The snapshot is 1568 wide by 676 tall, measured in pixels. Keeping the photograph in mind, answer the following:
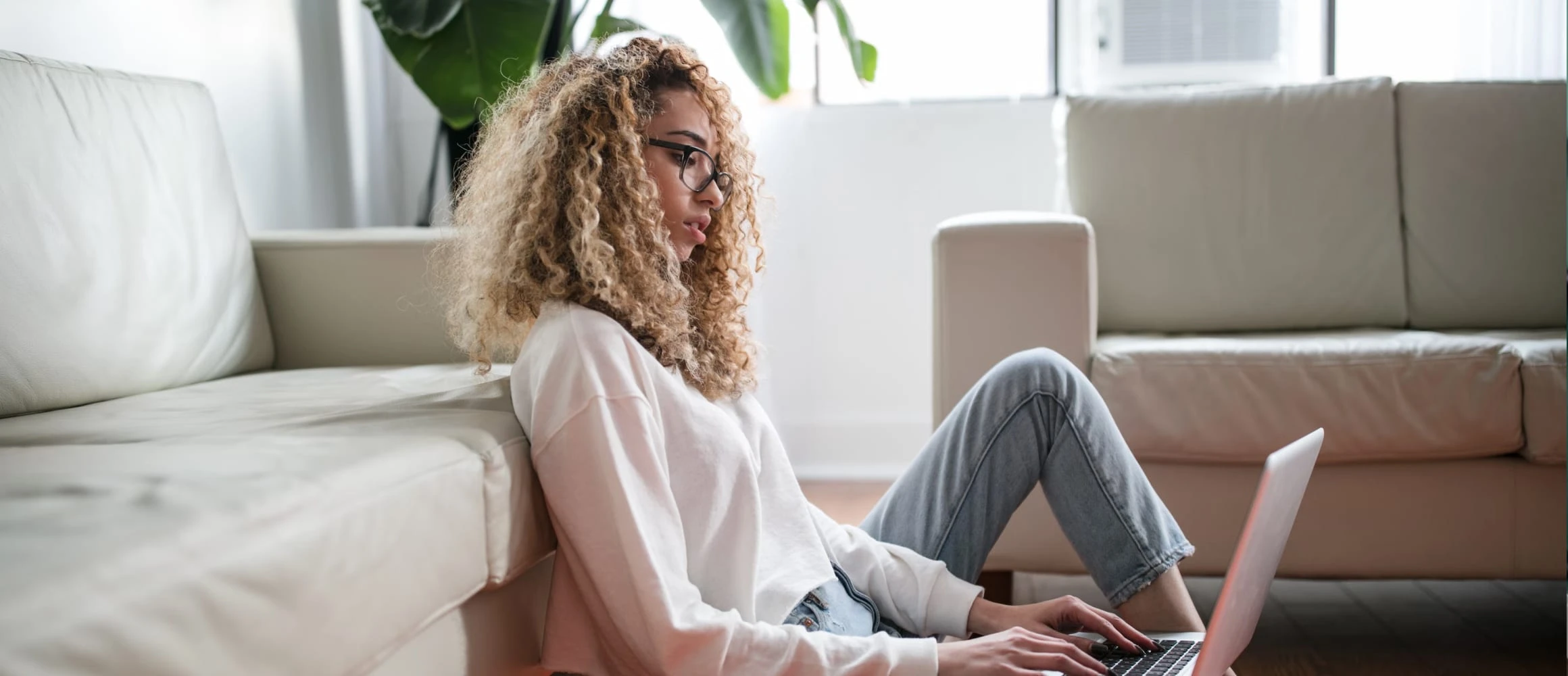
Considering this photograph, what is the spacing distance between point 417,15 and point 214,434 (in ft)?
5.19

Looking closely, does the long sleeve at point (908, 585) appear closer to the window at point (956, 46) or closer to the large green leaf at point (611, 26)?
the large green leaf at point (611, 26)

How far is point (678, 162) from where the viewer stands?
1.13 meters

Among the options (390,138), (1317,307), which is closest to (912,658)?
(1317,307)

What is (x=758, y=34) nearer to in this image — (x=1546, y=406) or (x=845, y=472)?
(x=845, y=472)

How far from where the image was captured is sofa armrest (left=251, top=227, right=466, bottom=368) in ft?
5.93

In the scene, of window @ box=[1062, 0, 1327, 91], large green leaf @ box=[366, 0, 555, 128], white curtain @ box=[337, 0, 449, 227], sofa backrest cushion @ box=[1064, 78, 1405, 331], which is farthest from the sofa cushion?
white curtain @ box=[337, 0, 449, 227]

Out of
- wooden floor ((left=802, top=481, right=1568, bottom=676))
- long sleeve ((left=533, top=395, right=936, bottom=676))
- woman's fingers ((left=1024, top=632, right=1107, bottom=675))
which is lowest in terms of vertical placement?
wooden floor ((left=802, top=481, right=1568, bottom=676))

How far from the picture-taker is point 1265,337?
6.83 feet

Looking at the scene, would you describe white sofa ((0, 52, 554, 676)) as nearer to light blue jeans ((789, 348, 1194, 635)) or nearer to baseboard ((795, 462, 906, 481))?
light blue jeans ((789, 348, 1194, 635))

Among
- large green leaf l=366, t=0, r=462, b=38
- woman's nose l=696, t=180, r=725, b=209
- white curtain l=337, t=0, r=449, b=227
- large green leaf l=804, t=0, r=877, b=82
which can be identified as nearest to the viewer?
woman's nose l=696, t=180, r=725, b=209

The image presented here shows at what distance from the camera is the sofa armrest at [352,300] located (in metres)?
1.81

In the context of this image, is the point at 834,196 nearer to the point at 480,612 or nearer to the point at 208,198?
the point at 208,198

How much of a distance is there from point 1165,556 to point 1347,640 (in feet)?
2.78

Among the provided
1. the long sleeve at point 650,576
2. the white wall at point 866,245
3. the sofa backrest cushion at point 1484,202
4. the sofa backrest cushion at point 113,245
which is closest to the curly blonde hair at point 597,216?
the long sleeve at point 650,576
